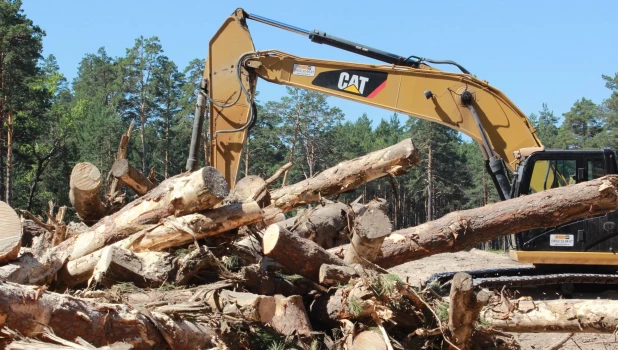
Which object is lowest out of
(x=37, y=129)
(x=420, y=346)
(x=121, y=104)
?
(x=420, y=346)

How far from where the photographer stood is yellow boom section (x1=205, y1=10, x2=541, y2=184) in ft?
30.9

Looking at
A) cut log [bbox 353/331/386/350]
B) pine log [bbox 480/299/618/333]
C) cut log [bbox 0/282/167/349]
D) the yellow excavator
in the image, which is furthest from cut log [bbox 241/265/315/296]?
the yellow excavator

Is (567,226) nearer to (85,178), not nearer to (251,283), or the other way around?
(251,283)

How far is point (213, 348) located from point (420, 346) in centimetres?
175

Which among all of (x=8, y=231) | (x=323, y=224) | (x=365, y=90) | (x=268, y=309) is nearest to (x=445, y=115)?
(x=365, y=90)

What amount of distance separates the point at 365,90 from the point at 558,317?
186 inches

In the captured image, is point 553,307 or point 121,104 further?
point 121,104

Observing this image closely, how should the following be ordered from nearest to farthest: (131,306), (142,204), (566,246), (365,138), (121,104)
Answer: (131,306), (142,204), (566,246), (121,104), (365,138)

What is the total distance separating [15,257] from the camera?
5.59m

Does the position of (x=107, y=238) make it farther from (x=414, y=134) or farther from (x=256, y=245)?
(x=414, y=134)

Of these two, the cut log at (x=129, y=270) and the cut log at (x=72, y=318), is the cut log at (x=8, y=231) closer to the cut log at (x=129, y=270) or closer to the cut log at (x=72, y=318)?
the cut log at (x=129, y=270)

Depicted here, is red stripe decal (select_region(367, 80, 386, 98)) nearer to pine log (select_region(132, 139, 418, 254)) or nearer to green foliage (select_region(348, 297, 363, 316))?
pine log (select_region(132, 139, 418, 254))

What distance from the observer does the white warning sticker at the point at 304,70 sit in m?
9.84

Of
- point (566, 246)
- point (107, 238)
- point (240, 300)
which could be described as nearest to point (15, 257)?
point (107, 238)
